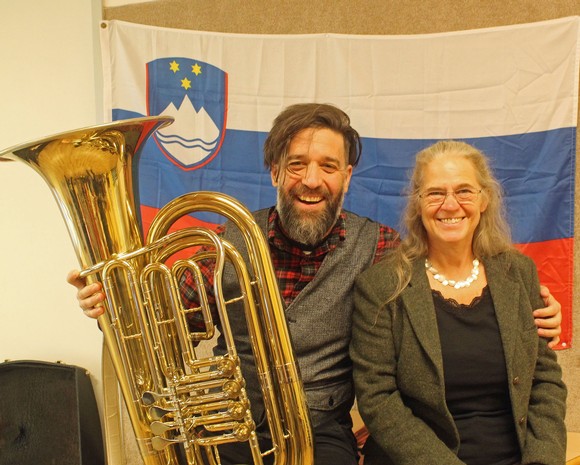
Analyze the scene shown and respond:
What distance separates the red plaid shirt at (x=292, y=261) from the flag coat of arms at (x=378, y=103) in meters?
0.56

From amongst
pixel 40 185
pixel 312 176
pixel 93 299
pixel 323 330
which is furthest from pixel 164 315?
pixel 40 185

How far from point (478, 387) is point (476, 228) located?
423 mm

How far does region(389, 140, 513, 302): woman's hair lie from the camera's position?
157 centimetres

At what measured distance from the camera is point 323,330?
1.62 metres

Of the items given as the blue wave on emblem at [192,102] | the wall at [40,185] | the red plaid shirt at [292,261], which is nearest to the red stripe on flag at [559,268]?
the red plaid shirt at [292,261]

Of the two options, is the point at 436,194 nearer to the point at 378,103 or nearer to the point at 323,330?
the point at 323,330

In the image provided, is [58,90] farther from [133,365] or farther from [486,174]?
[486,174]

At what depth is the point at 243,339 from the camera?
169 cm

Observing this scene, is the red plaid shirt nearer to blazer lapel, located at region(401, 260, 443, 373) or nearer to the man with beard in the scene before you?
the man with beard

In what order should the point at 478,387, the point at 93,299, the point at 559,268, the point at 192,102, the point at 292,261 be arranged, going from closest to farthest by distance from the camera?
1. the point at 93,299
2. the point at 478,387
3. the point at 292,261
4. the point at 559,268
5. the point at 192,102

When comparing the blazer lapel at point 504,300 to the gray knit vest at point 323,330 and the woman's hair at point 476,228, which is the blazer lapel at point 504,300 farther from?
the gray knit vest at point 323,330

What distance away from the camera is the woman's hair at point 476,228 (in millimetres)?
1572

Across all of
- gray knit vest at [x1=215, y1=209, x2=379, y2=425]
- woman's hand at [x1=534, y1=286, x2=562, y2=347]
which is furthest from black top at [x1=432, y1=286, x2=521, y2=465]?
gray knit vest at [x1=215, y1=209, x2=379, y2=425]

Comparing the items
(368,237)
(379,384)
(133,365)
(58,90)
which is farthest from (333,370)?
(58,90)
